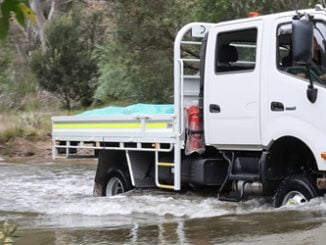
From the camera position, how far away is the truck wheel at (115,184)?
1082 cm

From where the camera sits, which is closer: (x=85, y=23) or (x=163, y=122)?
(x=163, y=122)

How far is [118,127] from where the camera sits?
10.3 metres

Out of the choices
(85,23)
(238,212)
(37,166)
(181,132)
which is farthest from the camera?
(85,23)

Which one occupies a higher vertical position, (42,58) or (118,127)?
(42,58)

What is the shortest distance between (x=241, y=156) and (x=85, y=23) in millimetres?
25162

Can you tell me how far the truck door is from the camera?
27.7 feet

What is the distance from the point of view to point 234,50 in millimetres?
Result: 9070

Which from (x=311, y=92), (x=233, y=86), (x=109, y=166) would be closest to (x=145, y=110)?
(x=109, y=166)

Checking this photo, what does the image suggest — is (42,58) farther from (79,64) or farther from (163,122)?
(163,122)

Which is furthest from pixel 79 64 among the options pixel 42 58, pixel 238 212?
pixel 238 212

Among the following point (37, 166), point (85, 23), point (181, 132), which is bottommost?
point (37, 166)

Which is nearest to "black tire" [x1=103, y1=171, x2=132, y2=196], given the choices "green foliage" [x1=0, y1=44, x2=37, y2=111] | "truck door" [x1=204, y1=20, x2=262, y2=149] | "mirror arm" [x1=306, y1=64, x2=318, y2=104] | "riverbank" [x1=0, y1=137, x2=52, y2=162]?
"truck door" [x1=204, y1=20, x2=262, y2=149]

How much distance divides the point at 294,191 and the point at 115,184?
390cm

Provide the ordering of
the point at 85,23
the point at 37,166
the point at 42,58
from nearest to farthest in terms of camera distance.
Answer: the point at 37,166, the point at 42,58, the point at 85,23
